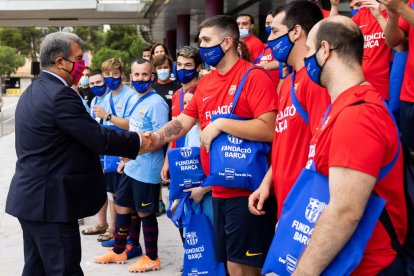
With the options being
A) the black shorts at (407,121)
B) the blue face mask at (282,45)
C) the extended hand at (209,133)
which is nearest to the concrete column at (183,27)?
the extended hand at (209,133)

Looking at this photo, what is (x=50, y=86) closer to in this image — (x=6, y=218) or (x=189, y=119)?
(x=189, y=119)

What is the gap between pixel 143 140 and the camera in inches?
157

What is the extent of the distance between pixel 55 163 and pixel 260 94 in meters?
1.38

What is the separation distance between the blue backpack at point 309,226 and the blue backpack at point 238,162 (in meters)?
1.24

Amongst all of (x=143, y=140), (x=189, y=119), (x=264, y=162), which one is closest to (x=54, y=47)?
(x=143, y=140)

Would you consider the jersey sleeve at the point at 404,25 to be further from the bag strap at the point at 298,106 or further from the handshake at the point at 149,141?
the handshake at the point at 149,141

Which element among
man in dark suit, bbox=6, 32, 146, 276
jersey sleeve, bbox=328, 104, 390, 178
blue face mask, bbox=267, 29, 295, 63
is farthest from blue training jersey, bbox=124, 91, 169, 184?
jersey sleeve, bbox=328, 104, 390, 178

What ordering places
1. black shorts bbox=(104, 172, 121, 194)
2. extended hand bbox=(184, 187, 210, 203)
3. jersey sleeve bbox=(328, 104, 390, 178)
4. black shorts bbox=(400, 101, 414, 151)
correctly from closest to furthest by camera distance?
jersey sleeve bbox=(328, 104, 390, 178), black shorts bbox=(400, 101, 414, 151), extended hand bbox=(184, 187, 210, 203), black shorts bbox=(104, 172, 121, 194)

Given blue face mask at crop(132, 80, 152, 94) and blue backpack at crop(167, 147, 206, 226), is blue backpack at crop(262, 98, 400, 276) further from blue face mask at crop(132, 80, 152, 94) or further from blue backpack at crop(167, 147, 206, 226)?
A: blue face mask at crop(132, 80, 152, 94)

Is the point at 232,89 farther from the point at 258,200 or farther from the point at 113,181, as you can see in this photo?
the point at 113,181

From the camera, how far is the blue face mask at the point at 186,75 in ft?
17.1

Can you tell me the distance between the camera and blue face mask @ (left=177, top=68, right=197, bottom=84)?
5209 millimetres

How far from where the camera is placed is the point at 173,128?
4328 millimetres

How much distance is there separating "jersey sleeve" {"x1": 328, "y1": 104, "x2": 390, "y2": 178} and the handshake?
2069 millimetres
